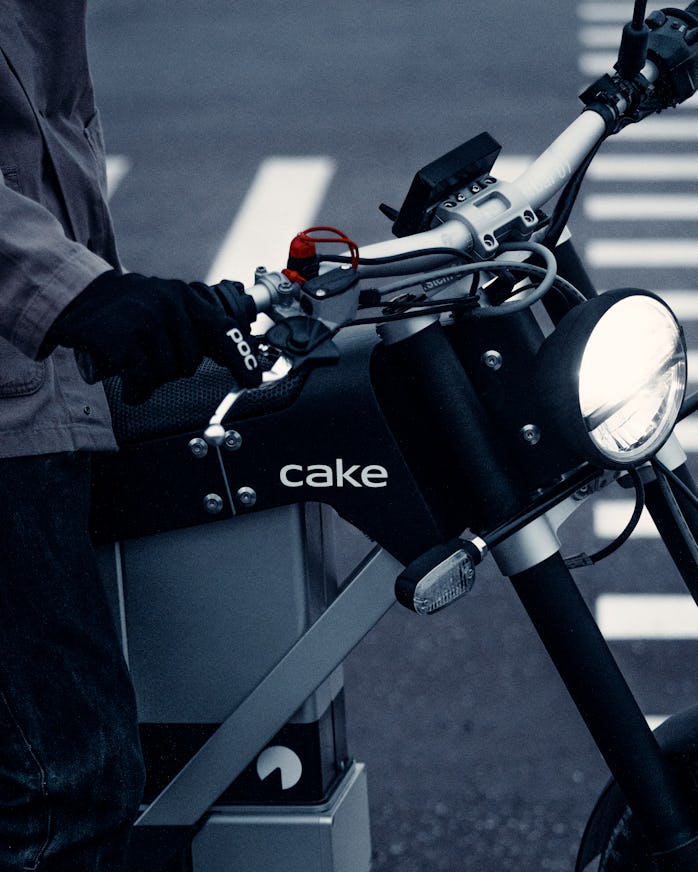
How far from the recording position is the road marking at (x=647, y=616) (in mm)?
4035

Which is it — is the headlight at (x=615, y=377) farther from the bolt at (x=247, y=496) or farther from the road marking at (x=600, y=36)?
the road marking at (x=600, y=36)

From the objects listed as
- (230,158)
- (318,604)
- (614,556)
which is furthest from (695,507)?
(230,158)

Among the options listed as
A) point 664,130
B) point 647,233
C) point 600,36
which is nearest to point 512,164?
point 647,233

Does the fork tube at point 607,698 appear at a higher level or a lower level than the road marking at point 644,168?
higher

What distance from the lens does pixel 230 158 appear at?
8.42 m

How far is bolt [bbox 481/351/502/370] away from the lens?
1744 mm

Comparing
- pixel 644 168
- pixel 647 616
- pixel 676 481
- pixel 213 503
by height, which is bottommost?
pixel 644 168

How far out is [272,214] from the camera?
7.33 meters

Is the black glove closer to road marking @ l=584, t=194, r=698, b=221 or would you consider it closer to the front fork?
the front fork

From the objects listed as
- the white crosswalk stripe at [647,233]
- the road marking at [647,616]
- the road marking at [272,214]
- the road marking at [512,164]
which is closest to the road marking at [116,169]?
the road marking at [272,214]

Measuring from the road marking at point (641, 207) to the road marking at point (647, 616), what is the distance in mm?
3401

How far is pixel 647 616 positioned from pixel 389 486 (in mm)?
2451

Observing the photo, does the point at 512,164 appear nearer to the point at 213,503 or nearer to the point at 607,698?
the point at 213,503

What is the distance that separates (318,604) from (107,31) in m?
10.4
